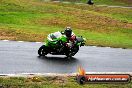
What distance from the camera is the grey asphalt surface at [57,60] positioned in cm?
1769

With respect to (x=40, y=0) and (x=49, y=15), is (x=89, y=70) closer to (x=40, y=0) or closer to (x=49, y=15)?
(x=49, y=15)

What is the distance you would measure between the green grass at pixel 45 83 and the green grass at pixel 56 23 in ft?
34.9

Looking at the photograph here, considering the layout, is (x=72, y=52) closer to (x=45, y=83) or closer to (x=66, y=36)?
(x=66, y=36)

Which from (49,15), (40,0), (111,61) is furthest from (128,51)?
(40,0)

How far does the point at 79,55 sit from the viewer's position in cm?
2180

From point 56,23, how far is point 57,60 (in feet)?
53.2

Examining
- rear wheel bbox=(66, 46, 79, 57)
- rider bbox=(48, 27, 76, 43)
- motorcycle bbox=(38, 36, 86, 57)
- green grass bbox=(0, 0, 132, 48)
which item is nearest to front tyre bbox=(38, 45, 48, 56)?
motorcycle bbox=(38, 36, 86, 57)

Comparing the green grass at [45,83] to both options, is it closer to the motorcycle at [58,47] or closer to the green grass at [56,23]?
the motorcycle at [58,47]

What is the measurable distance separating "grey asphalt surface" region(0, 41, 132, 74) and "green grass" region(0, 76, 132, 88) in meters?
1.63

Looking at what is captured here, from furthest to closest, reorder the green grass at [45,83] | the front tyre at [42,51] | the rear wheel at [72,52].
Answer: the rear wheel at [72,52] < the front tyre at [42,51] < the green grass at [45,83]

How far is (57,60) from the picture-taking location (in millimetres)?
19859

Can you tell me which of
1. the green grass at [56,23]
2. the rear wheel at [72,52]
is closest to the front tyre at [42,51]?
the rear wheel at [72,52]

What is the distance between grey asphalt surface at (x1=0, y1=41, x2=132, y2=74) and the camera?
17.7 meters

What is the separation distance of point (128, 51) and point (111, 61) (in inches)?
156
